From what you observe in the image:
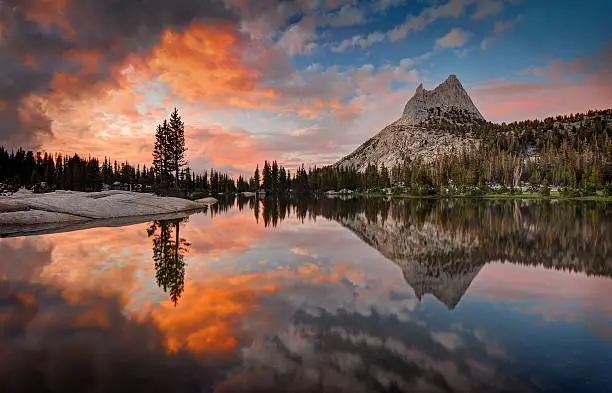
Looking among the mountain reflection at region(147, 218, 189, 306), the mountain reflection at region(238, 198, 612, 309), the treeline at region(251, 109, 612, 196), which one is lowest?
the mountain reflection at region(238, 198, 612, 309)

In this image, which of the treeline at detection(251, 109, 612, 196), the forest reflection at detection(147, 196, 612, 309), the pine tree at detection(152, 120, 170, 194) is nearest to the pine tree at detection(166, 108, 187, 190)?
the pine tree at detection(152, 120, 170, 194)

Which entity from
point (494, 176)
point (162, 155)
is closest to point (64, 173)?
point (162, 155)

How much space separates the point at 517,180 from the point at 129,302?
159m

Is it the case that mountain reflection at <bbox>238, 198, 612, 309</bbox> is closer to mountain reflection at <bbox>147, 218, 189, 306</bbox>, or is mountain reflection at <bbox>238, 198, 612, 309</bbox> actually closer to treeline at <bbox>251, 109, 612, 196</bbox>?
mountain reflection at <bbox>147, 218, 189, 306</bbox>

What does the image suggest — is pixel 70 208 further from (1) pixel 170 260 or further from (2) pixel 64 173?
(2) pixel 64 173

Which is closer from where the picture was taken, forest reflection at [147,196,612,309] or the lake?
the lake

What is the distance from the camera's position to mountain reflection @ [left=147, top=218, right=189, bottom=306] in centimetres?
1065

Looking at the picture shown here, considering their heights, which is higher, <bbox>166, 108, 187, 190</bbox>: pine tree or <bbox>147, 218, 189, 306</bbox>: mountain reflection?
<bbox>166, 108, 187, 190</bbox>: pine tree

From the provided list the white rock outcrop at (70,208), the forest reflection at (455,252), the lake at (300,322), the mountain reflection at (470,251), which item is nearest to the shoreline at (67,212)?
the white rock outcrop at (70,208)

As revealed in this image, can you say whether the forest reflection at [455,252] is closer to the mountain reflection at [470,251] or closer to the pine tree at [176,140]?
the mountain reflection at [470,251]

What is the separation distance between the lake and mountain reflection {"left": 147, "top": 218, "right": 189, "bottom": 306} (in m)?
0.11

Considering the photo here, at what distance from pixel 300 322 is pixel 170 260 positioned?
8463mm

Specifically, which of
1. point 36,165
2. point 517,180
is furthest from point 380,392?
point 517,180

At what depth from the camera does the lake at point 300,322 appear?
560cm
